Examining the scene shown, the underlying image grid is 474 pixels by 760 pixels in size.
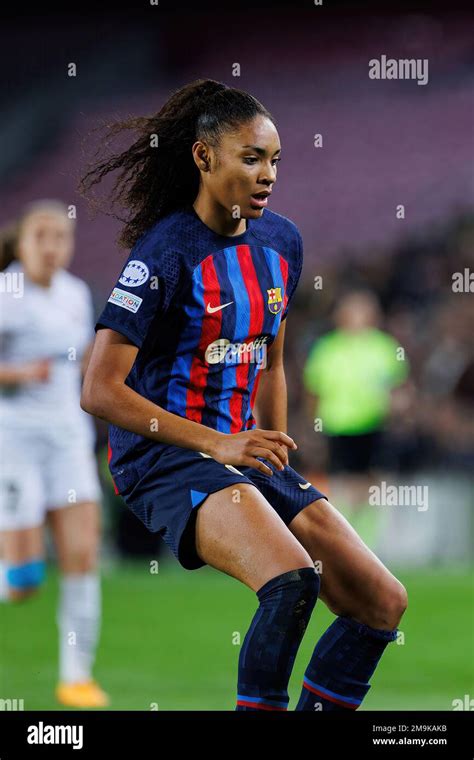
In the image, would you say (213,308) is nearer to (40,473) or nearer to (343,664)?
(343,664)

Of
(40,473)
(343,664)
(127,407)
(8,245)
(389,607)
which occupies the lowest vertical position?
(343,664)

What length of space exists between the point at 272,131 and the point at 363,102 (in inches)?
486

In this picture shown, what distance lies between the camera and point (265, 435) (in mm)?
3488

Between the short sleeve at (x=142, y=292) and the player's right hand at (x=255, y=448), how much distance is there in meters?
0.38

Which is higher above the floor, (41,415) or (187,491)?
(41,415)

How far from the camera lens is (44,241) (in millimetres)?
6547

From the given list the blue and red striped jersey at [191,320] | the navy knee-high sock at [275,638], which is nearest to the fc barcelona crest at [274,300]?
the blue and red striped jersey at [191,320]

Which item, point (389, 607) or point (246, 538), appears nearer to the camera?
point (246, 538)

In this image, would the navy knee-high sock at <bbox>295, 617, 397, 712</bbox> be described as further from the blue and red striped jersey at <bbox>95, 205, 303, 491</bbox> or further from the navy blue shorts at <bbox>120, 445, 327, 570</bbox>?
the blue and red striped jersey at <bbox>95, 205, 303, 491</bbox>

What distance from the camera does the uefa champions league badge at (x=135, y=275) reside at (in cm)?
366

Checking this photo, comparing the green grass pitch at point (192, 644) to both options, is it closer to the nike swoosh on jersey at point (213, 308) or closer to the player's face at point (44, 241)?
the player's face at point (44, 241)

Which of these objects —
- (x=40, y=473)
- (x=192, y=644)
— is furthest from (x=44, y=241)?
(x=192, y=644)

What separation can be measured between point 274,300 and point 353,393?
23.2 ft

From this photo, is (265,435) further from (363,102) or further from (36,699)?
(363,102)
